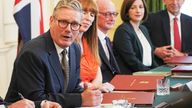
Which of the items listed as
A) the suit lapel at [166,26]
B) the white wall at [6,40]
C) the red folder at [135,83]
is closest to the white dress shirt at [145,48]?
the suit lapel at [166,26]

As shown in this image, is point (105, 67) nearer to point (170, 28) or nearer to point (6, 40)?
point (170, 28)

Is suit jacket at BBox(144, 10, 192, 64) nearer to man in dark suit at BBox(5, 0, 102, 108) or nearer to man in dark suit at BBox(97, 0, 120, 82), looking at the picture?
man in dark suit at BBox(97, 0, 120, 82)

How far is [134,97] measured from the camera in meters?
2.26

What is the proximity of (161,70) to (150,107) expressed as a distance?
1318 mm

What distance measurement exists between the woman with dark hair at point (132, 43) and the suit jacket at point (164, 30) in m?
0.41

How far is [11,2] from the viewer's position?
420 cm

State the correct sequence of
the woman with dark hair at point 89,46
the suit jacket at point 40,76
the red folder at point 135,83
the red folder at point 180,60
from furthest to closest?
the red folder at point 180,60
the woman with dark hair at point 89,46
the red folder at point 135,83
the suit jacket at point 40,76

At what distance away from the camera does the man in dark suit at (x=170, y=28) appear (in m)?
4.17

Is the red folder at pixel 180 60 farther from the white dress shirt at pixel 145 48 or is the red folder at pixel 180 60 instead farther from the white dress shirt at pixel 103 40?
the white dress shirt at pixel 103 40

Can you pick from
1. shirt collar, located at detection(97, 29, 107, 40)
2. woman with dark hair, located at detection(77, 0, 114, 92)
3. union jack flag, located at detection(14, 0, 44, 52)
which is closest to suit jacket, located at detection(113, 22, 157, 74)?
shirt collar, located at detection(97, 29, 107, 40)

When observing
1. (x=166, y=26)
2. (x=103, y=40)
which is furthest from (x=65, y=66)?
(x=166, y=26)

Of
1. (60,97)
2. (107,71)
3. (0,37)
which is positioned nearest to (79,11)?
(60,97)

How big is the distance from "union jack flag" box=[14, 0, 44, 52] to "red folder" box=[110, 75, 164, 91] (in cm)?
109

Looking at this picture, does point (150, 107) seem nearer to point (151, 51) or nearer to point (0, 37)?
point (151, 51)
